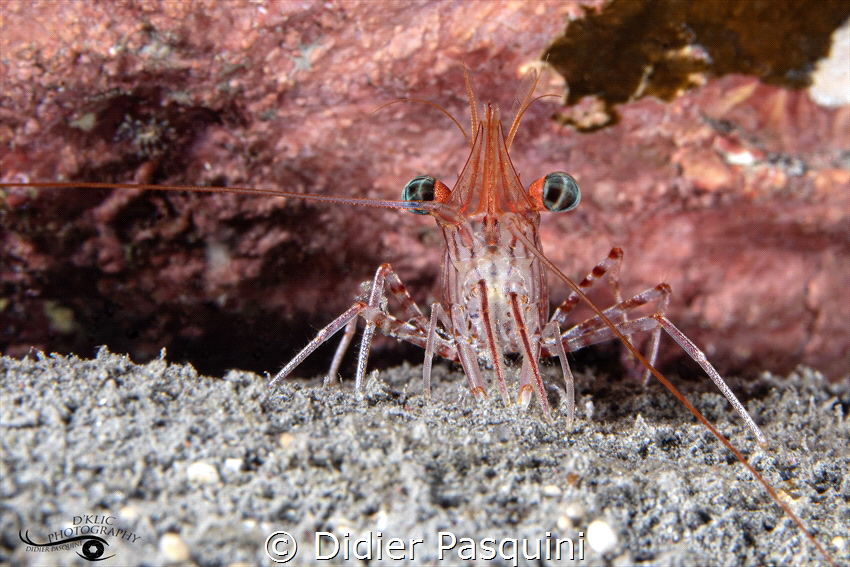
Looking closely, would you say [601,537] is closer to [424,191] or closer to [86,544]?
[86,544]

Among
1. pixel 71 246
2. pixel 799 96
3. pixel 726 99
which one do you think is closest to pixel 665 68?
pixel 726 99

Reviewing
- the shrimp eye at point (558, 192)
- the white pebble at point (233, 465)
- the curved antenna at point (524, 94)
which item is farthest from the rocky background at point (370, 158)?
the white pebble at point (233, 465)

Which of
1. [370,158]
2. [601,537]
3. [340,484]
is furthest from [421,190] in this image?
[601,537]

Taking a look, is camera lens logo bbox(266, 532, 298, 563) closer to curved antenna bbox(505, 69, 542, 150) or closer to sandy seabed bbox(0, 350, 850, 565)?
sandy seabed bbox(0, 350, 850, 565)

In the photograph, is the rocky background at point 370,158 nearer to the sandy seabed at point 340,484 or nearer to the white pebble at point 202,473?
the sandy seabed at point 340,484

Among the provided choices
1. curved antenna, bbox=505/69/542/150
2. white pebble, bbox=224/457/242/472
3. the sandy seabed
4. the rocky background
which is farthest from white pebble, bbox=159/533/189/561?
the rocky background
